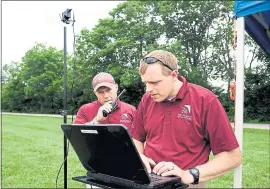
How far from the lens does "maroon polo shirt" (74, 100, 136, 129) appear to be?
2.49 meters

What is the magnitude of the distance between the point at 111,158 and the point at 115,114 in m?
1.29

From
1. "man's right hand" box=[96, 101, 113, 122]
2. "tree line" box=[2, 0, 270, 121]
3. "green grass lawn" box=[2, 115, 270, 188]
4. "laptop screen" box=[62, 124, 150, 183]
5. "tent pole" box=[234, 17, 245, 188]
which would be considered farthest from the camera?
"tree line" box=[2, 0, 270, 121]

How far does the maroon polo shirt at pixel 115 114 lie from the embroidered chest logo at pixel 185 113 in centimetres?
88

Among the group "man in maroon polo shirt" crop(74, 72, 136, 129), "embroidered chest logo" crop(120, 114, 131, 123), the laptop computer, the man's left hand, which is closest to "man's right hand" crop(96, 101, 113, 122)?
"man in maroon polo shirt" crop(74, 72, 136, 129)

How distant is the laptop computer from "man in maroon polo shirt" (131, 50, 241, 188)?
15 centimetres

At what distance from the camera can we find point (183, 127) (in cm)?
151

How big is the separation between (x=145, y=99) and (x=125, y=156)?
551 mm

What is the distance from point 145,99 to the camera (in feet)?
5.61

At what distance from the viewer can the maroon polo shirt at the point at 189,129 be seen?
1.44 m

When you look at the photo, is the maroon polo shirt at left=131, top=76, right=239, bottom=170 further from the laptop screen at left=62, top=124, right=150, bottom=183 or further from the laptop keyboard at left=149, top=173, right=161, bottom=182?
the laptop screen at left=62, top=124, right=150, bottom=183

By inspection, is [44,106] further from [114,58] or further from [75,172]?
[75,172]

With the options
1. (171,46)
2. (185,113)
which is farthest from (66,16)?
(171,46)

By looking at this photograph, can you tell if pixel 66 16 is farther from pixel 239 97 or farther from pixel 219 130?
pixel 219 130

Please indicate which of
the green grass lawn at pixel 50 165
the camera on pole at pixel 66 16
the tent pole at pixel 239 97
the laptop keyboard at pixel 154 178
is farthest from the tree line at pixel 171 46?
the laptop keyboard at pixel 154 178
